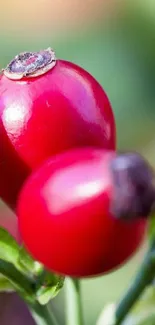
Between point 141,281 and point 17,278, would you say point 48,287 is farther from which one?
point 141,281

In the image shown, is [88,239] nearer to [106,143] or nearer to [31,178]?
[31,178]

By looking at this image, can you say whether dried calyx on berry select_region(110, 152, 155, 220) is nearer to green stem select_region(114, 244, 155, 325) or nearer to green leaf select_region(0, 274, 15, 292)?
green stem select_region(114, 244, 155, 325)

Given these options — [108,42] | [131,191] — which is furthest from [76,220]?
[108,42]

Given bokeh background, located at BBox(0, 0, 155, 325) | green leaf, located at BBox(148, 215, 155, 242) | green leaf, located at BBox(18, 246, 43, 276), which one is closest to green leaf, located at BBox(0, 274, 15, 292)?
green leaf, located at BBox(18, 246, 43, 276)

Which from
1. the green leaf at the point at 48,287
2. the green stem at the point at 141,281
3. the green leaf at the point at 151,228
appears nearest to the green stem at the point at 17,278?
the green leaf at the point at 48,287

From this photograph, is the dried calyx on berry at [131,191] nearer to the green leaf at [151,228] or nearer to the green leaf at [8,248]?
the green leaf at [151,228]

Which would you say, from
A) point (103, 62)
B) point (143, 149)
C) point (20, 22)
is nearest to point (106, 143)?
point (143, 149)
